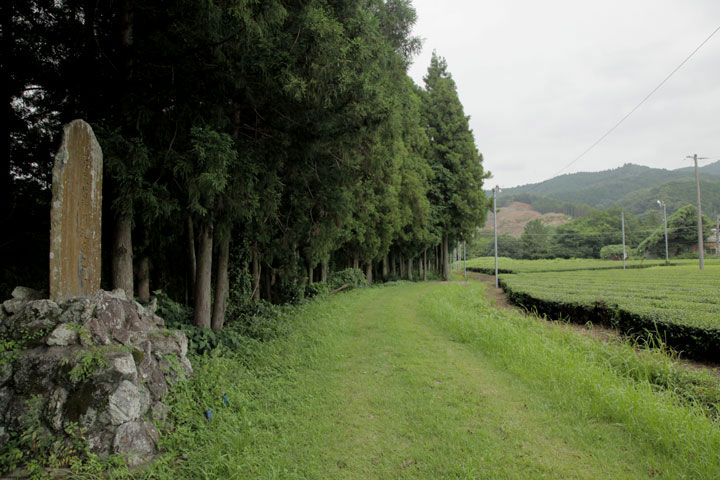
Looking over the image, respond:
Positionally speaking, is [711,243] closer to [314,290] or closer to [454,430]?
[314,290]

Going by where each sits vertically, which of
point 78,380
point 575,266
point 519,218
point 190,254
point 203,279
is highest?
point 519,218

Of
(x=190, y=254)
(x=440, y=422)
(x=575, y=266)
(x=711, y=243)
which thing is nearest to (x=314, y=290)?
(x=190, y=254)

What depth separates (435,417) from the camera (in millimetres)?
3729

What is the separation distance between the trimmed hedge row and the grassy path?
2.32 meters

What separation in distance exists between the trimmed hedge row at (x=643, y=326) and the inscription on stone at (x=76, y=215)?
26.8ft

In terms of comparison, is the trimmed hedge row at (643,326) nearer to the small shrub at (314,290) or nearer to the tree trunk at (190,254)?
the small shrub at (314,290)

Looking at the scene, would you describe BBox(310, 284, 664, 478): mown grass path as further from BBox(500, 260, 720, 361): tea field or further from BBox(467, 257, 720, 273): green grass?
BBox(467, 257, 720, 273): green grass

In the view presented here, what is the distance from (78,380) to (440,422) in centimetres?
331

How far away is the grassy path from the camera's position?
2.89 metres

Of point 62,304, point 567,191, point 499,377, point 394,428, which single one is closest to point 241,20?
point 62,304

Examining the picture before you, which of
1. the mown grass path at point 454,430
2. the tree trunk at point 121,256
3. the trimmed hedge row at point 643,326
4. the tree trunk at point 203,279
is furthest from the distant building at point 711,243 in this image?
the tree trunk at point 121,256

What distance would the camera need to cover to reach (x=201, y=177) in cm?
445

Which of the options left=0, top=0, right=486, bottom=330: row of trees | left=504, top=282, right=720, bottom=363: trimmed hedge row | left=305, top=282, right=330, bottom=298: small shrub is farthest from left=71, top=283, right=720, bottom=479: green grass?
left=305, top=282, right=330, bottom=298: small shrub

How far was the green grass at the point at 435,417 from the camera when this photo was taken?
2.89 m
